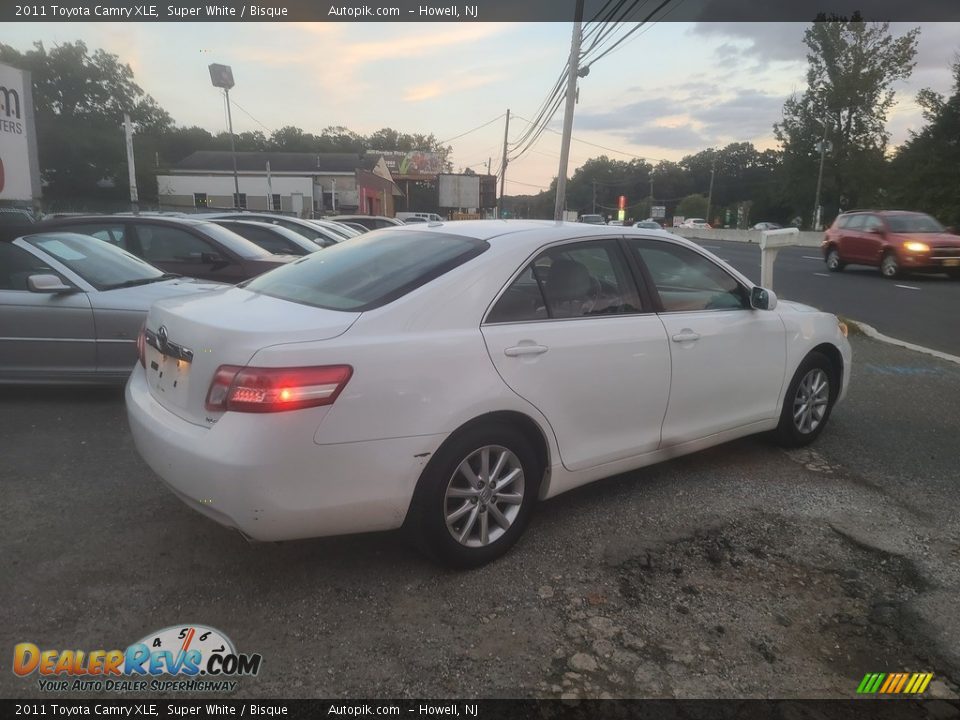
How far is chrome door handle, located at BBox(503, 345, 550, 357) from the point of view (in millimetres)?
3090

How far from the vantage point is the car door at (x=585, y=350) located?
10.4 feet

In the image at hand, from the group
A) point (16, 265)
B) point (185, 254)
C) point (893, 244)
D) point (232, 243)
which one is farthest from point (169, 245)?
point (893, 244)

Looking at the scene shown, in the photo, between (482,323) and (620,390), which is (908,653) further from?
(482,323)

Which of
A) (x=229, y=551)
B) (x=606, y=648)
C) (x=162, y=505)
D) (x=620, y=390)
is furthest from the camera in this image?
(x=162, y=505)

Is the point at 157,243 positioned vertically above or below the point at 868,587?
above

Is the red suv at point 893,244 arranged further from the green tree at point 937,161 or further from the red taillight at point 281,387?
the green tree at point 937,161

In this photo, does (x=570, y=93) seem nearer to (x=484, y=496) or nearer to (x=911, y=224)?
(x=911, y=224)

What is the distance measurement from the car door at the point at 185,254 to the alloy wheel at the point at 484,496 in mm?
4811

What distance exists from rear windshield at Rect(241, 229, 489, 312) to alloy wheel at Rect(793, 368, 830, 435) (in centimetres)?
263

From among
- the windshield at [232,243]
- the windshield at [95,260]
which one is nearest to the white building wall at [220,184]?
the windshield at [232,243]

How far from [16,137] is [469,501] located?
38.8ft
